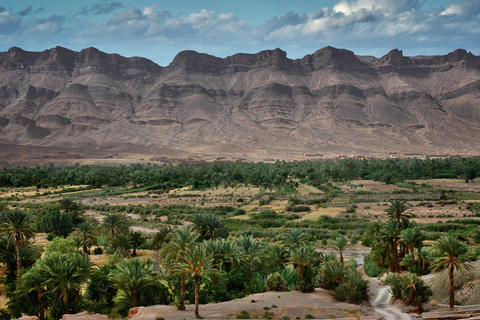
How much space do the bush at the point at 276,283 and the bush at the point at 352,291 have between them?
3.20 m

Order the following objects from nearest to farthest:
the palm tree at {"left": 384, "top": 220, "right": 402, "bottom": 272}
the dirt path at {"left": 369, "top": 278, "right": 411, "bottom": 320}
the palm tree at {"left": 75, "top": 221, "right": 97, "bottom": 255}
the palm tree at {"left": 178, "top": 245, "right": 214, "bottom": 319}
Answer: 1. the palm tree at {"left": 178, "top": 245, "right": 214, "bottom": 319}
2. the dirt path at {"left": 369, "top": 278, "right": 411, "bottom": 320}
3. the palm tree at {"left": 384, "top": 220, "right": 402, "bottom": 272}
4. the palm tree at {"left": 75, "top": 221, "right": 97, "bottom": 255}

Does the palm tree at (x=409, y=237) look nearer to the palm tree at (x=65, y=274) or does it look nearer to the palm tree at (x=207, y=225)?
the palm tree at (x=207, y=225)

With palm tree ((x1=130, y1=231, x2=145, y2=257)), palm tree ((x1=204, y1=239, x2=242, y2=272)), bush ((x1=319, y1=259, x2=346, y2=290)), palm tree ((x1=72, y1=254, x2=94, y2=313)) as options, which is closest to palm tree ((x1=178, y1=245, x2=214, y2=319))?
palm tree ((x1=204, y1=239, x2=242, y2=272))

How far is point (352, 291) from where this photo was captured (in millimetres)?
22203

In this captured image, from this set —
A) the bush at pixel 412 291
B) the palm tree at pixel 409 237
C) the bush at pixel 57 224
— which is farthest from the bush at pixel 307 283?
the bush at pixel 57 224

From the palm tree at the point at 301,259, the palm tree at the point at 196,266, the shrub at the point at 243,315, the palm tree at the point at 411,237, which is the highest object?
the palm tree at the point at 196,266

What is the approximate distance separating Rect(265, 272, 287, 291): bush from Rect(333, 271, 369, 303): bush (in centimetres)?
320

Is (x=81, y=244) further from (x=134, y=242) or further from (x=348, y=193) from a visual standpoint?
(x=348, y=193)

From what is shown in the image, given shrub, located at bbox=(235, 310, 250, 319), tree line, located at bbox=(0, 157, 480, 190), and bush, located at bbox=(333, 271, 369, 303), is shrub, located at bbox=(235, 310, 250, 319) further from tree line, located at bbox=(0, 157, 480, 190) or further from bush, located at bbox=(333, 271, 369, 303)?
tree line, located at bbox=(0, 157, 480, 190)

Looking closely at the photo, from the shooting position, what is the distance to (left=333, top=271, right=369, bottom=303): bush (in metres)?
22.2

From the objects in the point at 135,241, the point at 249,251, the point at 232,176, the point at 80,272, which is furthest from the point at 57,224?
the point at 232,176

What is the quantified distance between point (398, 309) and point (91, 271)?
16.3 m

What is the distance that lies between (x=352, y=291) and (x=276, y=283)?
4551 millimetres

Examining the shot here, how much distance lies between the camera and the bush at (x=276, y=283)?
24438mm
